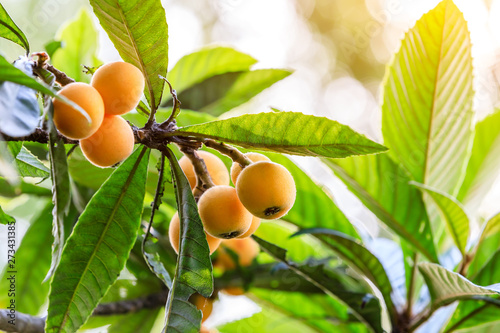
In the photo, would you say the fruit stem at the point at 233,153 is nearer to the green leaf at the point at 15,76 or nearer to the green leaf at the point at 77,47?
the green leaf at the point at 15,76

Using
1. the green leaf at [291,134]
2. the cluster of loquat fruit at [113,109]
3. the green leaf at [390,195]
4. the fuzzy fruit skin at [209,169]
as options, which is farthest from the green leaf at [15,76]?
the green leaf at [390,195]

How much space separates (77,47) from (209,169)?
759 mm

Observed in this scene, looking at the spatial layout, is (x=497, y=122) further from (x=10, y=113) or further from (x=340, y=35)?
(x=340, y=35)

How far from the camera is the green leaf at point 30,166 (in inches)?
29.5

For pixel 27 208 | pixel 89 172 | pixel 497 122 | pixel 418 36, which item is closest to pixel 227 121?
pixel 89 172

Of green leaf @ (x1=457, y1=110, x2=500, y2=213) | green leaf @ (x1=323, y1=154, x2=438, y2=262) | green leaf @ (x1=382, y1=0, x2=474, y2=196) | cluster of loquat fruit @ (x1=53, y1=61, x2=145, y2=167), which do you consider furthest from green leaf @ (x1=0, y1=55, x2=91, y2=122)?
green leaf @ (x1=457, y1=110, x2=500, y2=213)

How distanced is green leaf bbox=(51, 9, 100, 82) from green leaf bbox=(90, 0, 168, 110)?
650mm

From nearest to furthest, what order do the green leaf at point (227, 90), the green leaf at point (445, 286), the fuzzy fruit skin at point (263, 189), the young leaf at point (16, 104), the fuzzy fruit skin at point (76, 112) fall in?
the young leaf at point (16, 104) < the fuzzy fruit skin at point (76, 112) < the fuzzy fruit skin at point (263, 189) < the green leaf at point (445, 286) < the green leaf at point (227, 90)

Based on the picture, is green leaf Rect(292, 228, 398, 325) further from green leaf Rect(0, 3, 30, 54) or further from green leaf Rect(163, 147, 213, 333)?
green leaf Rect(0, 3, 30, 54)

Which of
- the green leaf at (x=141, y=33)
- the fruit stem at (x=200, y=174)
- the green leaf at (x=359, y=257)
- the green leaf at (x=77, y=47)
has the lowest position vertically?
the green leaf at (x=359, y=257)

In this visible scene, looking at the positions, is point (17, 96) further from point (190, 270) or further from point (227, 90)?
point (227, 90)

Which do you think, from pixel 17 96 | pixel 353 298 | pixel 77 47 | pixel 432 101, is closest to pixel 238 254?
pixel 353 298

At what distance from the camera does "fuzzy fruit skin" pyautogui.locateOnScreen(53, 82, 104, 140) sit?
0.57m

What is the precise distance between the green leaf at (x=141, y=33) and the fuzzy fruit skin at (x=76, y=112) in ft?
0.41
